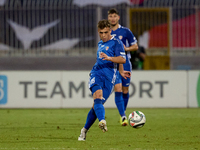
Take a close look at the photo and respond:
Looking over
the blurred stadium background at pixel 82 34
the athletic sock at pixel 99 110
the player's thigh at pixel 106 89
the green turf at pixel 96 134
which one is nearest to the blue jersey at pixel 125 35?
the green turf at pixel 96 134

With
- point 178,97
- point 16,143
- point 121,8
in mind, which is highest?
point 121,8

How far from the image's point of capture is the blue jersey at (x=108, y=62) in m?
6.34

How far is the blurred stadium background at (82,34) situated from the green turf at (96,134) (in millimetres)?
6907

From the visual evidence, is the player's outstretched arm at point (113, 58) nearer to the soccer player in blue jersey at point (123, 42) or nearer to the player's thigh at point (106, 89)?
the player's thigh at point (106, 89)

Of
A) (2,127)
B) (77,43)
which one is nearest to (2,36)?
(77,43)

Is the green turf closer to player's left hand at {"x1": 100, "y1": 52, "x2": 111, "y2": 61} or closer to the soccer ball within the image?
the soccer ball

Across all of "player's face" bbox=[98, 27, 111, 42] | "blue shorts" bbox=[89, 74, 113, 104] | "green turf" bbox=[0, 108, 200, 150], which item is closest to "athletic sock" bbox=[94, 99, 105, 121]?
"blue shorts" bbox=[89, 74, 113, 104]

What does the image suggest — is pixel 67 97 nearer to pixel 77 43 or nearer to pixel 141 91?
pixel 141 91

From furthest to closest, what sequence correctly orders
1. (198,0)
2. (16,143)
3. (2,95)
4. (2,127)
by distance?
1. (198,0)
2. (2,95)
3. (2,127)
4. (16,143)

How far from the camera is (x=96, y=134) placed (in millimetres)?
7020

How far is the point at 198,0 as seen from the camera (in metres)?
16.4

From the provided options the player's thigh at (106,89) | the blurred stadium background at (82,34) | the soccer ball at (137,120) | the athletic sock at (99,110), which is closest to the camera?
the athletic sock at (99,110)

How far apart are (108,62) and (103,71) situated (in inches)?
6.8

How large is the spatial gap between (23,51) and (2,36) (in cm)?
99
